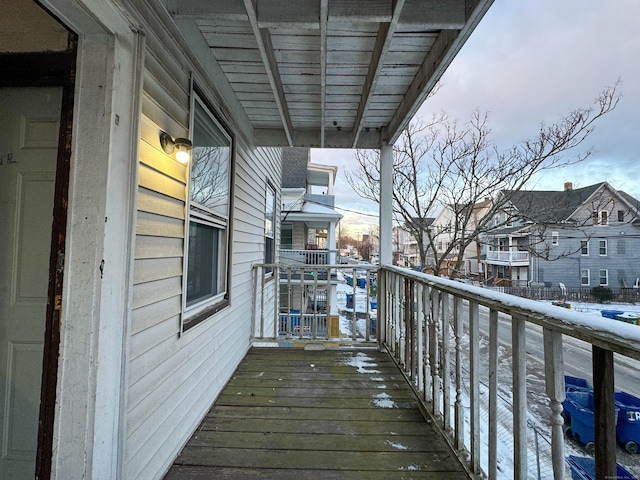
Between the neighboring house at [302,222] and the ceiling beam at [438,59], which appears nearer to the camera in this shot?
the ceiling beam at [438,59]

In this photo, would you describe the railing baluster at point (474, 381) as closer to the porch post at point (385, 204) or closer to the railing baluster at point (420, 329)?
the railing baluster at point (420, 329)

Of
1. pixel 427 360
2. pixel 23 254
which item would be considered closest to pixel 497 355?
pixel 427 360

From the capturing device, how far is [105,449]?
1133mm

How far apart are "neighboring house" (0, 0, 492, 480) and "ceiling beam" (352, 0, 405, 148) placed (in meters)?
0.01

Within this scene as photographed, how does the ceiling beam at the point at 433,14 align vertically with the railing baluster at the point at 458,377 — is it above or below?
above

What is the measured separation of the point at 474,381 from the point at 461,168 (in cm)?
686

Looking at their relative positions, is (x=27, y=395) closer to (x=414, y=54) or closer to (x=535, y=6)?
(x=414, y=54)

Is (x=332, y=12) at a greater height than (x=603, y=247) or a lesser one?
greater

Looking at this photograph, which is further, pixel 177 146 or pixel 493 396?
pixel 177 146

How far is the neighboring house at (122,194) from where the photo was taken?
3.61ft

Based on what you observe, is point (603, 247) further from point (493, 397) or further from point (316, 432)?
point (316, 432)

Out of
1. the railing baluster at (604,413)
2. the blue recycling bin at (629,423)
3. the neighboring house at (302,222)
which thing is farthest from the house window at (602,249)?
the railing baluster at (604,413)

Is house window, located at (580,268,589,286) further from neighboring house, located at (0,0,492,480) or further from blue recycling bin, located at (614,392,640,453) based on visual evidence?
neighboring house, located at (0,0,492,480)

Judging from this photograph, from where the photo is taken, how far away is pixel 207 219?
2.25 m
